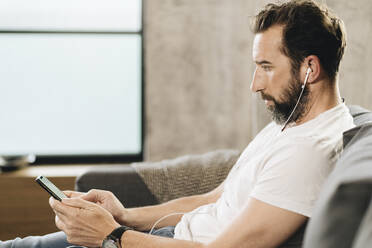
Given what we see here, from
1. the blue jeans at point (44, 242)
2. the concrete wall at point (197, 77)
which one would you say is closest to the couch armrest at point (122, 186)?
the blue jeans at point (44, 242)

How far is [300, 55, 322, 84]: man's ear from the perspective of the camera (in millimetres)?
1302

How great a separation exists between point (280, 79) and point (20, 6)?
73.0 inches

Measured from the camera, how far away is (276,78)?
4.45ft

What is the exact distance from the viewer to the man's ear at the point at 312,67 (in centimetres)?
130

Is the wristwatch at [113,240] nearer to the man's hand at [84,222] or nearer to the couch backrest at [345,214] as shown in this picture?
the man's hand at [84,222]

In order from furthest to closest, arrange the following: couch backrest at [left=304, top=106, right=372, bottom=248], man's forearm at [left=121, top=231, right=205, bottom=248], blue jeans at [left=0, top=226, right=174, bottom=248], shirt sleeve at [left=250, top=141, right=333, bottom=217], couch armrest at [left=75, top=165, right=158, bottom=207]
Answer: couch armrest at [left=75, top=165, right=158, bottom=207], blue jeans at [left=0, top=226, right=174, bottom=248], man's forearm at [left=121, top=231, right=205, bottom=248], shirt sleeve at [left=250, top=141, right=333, bottom=217], couch backrest at [left=304, top=106, right=372, bottom=248]

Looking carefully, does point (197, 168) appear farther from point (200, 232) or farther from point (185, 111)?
point (185, 111)

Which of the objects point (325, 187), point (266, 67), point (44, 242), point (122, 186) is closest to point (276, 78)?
point (266, 67)

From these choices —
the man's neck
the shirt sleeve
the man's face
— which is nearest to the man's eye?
the man's face

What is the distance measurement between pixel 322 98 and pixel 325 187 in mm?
522

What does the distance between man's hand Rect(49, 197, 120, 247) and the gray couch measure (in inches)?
17.9

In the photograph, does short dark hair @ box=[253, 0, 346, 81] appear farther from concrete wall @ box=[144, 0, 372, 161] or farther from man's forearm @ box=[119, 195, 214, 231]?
concrete wall @ box=[144, 0, 372, 161]

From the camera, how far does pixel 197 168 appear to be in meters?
1.86

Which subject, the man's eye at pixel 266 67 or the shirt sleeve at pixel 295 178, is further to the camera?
the man's eye at pixel 266 67
